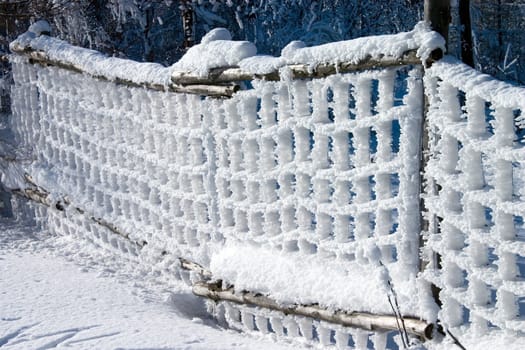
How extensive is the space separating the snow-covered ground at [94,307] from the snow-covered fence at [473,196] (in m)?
1.11

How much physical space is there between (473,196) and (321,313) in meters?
1.20

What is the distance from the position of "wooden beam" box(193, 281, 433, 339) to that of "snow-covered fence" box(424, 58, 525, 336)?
137 millimetres

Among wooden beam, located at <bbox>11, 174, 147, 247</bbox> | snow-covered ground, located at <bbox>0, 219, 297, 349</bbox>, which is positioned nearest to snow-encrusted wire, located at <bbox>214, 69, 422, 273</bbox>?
snow-covered ground, located at <bbox>0, 219, 297, 349</bbox>

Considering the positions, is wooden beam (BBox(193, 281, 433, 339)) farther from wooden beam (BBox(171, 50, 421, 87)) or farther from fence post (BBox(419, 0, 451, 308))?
wooden beam (BBox(171, 50, 421, 87))

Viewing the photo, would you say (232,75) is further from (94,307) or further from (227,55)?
(94,307)

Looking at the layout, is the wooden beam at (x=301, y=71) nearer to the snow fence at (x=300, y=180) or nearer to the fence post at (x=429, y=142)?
the snow fence at (x=300, y=180)

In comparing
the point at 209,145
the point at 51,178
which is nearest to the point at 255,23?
the point at 51,178

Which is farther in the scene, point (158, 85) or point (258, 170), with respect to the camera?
point (158, 85)

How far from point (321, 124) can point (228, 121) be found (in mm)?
868

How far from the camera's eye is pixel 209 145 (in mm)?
4363

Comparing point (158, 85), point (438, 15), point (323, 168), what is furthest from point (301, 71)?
point (158, 85)

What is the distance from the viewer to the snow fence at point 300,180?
2812mm

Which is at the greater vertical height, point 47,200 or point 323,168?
point 323,168

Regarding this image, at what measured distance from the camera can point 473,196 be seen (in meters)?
2.75
